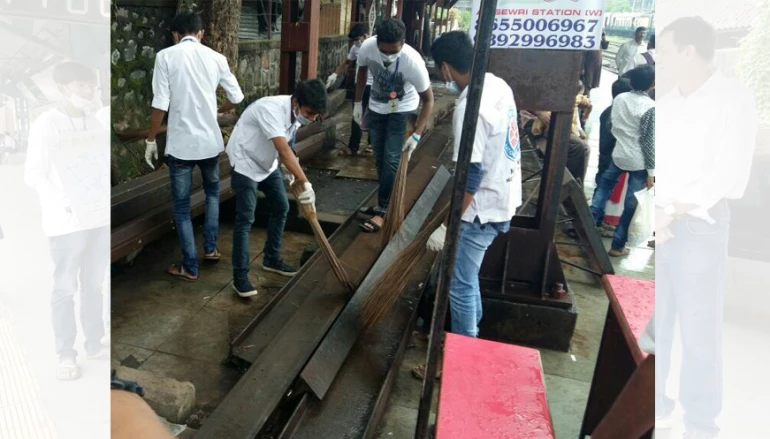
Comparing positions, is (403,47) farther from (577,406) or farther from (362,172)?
(577,406)

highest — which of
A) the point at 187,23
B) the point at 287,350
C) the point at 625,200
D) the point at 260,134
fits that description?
the point at 187,23

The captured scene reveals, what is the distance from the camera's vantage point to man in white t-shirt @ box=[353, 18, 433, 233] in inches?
180

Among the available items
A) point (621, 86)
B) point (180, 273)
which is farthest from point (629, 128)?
point (180, 273)

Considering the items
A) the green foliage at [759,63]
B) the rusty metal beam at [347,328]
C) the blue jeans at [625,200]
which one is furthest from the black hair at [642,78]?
the green foliage at [759,63]

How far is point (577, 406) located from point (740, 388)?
8.43 ft

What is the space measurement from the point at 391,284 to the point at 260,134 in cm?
130

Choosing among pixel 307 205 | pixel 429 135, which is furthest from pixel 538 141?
pixel 307 205

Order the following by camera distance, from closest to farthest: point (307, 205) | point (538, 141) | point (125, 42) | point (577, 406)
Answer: point (577, 406) → point (307, 205) → point (125, 42) → point (538, 141)

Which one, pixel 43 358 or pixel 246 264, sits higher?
pixel 43 358

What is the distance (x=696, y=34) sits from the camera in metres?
1.01

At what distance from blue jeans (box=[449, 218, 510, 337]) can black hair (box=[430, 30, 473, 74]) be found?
833 millimetres

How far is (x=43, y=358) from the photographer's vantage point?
38.9 inches

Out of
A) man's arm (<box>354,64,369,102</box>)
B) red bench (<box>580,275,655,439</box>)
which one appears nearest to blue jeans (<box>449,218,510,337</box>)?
red bench (<box>580,275,655,439</box>)

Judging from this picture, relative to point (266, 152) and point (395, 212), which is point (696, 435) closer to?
point (266, 152)
